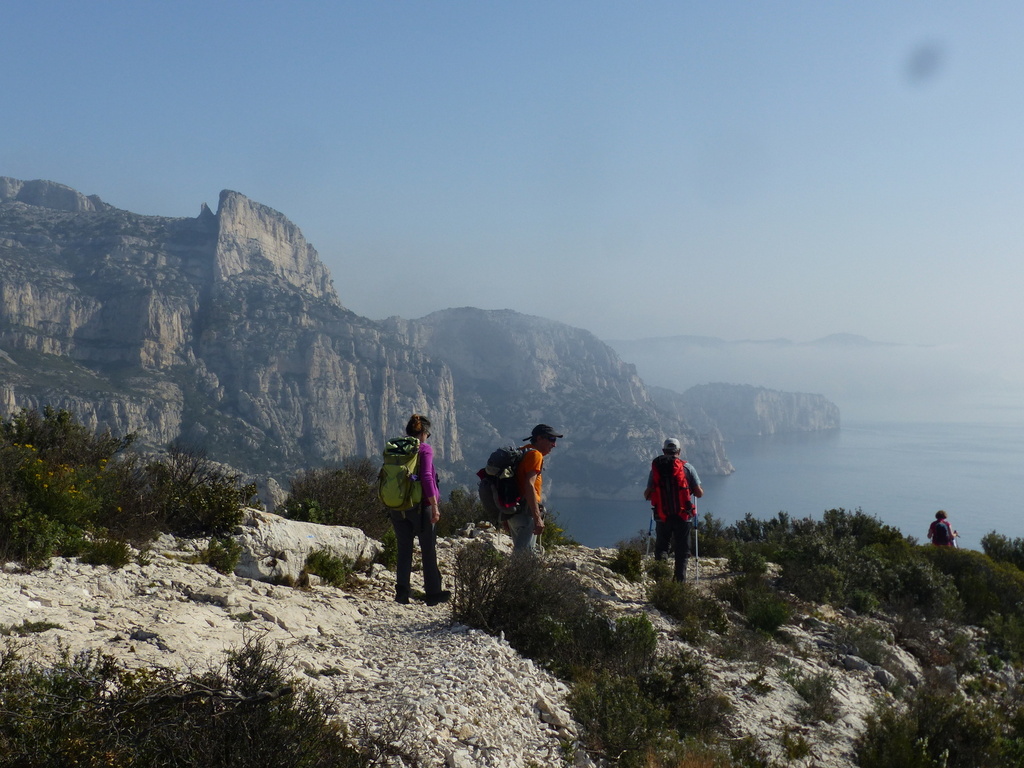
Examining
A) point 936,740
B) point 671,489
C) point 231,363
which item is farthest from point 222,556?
point 231,363

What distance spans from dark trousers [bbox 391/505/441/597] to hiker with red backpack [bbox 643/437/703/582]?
3087mm

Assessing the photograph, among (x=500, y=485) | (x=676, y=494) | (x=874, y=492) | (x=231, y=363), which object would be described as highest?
(x=231, y=363)

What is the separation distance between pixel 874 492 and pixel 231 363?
356 ft

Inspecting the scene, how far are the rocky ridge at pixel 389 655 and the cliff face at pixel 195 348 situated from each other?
8297 centimetres

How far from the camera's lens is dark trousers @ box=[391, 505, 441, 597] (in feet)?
21.2

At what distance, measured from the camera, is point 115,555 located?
5695mm

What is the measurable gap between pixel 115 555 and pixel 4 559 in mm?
750

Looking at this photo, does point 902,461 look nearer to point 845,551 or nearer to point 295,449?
point 295,449

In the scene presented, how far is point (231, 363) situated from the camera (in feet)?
366

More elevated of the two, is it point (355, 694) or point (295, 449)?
point (355, 694)

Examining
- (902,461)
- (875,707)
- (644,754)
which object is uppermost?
(644,754)

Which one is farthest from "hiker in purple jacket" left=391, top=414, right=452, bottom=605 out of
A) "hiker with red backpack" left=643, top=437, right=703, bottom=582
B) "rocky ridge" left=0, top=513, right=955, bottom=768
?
"hiker with red backpack" left=643, top=437, right=703, bottom=582

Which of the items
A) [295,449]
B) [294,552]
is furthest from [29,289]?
[294,552]

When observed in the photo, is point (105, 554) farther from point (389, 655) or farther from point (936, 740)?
point (936, 740)
